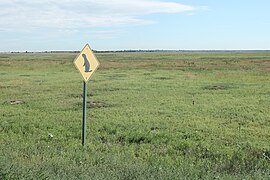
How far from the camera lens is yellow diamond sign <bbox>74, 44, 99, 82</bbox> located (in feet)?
28.7

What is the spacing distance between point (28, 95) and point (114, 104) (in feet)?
20.2

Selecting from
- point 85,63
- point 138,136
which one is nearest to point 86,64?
point 85,63

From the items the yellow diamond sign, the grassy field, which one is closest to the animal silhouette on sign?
the yellow diamond sign

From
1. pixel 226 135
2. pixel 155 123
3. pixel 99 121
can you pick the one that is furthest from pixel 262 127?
→ pixel 99 121

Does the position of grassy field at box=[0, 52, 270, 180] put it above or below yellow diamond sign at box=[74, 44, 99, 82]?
below

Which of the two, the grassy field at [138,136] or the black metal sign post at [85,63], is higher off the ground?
the black metal sign post at [85,63]

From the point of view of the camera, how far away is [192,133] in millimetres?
11477

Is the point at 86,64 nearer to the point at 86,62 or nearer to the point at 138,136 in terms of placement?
the point at 86,62

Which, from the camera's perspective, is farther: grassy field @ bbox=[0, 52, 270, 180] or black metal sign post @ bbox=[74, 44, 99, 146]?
black metal sign post @ bbox=[74, 44, 99, 146]

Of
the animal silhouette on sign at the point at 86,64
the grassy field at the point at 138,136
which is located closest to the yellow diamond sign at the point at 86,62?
the animal silhouette on sign at the point at 86,64

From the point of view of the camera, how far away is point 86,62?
29.0 feet

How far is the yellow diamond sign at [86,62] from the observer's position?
8734mm

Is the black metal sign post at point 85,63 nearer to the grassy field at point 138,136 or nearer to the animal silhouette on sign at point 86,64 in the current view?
the animal silhouette on sign at point 86,64

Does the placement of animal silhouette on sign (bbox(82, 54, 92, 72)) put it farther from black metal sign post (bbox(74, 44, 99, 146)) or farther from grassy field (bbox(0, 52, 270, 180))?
grassy field (bbox(0, 52, 270, 180))
